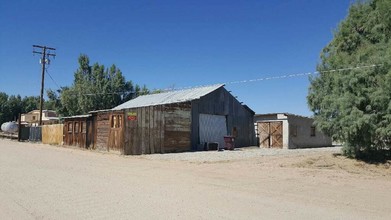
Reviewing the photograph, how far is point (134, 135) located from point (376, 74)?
46.6 feet

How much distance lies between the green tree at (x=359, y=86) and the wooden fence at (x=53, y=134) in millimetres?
23433

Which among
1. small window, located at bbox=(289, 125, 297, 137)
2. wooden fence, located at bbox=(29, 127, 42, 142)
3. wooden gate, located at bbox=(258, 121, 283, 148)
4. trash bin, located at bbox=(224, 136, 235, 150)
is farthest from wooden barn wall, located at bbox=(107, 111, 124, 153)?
wooden fence, located at bbox=(29, 127, 42, 142)

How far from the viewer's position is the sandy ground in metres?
7.16

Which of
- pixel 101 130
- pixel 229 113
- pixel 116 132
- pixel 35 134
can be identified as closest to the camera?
pixel 116 132

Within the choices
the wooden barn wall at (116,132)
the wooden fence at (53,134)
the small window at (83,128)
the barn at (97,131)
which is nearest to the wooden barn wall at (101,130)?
the barn at (97,131)

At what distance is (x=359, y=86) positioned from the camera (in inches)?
643

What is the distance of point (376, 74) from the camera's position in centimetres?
1606

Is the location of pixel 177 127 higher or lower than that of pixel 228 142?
higher

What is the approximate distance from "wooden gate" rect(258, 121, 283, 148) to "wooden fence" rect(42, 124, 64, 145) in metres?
17.9

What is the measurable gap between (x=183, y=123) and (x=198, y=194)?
17686 mm

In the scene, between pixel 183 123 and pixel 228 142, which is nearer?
pixel 183 123

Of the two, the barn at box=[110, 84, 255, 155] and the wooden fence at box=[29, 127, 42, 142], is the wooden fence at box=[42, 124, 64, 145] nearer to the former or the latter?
the wooden fence at box=[29, 127, 42, 142]

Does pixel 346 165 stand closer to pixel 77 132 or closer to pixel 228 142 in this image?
pixel 228 142

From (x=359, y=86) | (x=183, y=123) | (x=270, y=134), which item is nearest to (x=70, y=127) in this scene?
(x=183, y=123)
